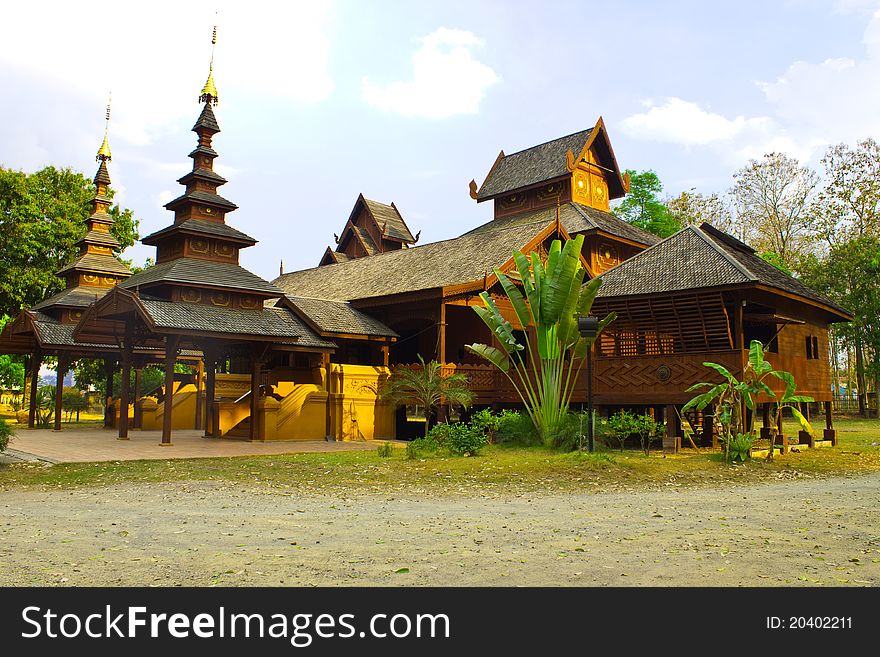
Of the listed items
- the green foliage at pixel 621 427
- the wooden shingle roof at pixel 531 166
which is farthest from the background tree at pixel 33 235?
the green foliage at pixel 621 427

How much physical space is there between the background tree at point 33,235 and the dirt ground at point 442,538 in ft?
92.4

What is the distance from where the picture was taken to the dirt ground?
17.7 ft

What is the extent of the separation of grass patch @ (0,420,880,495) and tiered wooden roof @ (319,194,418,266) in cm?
2534

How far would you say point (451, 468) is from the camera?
42.9ft

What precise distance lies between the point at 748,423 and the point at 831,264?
23388 millimetres

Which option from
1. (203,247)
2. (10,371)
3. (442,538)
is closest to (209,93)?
(203,247)

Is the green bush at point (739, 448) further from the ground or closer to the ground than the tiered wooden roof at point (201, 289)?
closer to the ground

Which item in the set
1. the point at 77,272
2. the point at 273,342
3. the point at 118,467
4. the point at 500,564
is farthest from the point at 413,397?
the point at 77,272

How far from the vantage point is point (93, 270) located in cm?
2947

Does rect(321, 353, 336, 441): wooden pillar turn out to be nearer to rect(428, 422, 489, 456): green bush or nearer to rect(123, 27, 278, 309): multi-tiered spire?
rect(123, 27, 278, 309): multi-tiered spire

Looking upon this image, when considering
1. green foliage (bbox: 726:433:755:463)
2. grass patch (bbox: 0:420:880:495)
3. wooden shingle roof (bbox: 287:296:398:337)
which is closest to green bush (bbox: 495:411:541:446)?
grass patch (bbox: 0:420:880:495)

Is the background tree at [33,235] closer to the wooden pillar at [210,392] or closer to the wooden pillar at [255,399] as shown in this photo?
the wooden pillar at [210,392]

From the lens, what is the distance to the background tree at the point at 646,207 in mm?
45334

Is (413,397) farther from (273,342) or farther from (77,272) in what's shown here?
(77,272)
